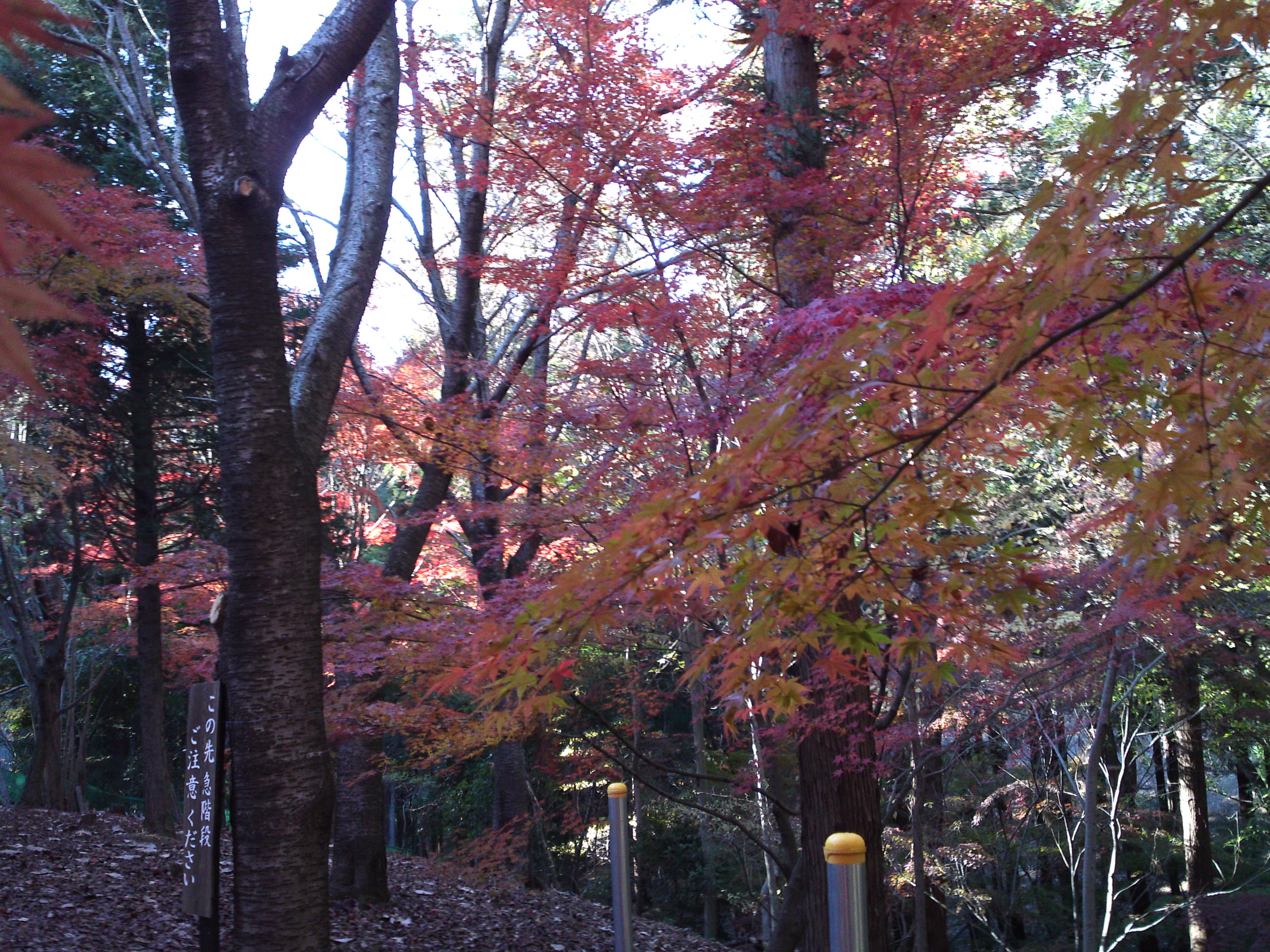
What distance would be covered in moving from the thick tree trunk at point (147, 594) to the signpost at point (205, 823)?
6.31 metres

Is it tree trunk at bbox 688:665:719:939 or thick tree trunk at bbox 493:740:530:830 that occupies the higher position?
thick tree trunk at bbox 493:740:530:830

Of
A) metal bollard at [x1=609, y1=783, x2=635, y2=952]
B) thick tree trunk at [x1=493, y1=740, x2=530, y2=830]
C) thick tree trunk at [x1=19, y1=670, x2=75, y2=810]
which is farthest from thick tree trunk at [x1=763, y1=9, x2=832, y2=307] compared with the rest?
thick tree trunk at [x1=19, y1=670, x2=75, y2=810]

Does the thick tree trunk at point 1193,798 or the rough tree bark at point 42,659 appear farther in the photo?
the thick tree trunk at point 1193,798

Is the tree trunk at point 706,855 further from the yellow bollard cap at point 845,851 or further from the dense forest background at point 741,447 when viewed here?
the yellow bollard cap at point 845,851

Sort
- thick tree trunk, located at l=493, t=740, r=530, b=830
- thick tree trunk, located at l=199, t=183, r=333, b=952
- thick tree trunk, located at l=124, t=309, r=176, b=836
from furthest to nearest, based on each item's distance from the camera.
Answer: thick tree trunk, located at l=493, t=740, r=530, b=830, thick tree trunk, located at l=124, t=309, r=176, b=836, thick tree trunk, located at l=199, t=183, r=333, b=952

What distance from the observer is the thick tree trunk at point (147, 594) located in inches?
372

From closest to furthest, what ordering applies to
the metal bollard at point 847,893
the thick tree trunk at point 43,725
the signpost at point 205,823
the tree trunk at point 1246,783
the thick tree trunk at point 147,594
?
the metal bollard at point 847,893 < the signpost at point 205,823 < the thick tree trunk at point 147,594 < the thick tree trunk at point 43,725 < the tree trunk at point 1246,783

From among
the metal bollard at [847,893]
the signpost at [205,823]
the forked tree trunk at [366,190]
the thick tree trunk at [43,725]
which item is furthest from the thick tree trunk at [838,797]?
the thick tree trunk at [43,725]

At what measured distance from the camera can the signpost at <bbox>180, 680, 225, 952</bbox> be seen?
3463 mm

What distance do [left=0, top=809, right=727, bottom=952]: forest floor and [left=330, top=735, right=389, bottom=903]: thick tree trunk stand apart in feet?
0.61

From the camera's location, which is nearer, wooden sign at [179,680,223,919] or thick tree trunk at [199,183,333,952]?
wooden sign at [179,680,223,919]

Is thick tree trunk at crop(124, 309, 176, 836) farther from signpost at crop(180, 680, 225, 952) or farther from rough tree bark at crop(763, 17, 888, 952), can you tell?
rough tree bark at crop(763, 17, 888, 952)

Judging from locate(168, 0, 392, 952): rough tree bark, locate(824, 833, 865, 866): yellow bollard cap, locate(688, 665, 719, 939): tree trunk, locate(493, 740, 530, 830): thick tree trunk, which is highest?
locate(168, 0, 392, 952): rough tree bark

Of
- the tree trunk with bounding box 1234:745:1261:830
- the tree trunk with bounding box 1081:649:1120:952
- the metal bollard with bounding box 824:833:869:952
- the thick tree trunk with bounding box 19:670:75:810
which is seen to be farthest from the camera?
the tree trunk with bounding box 1234:745:1261:830
